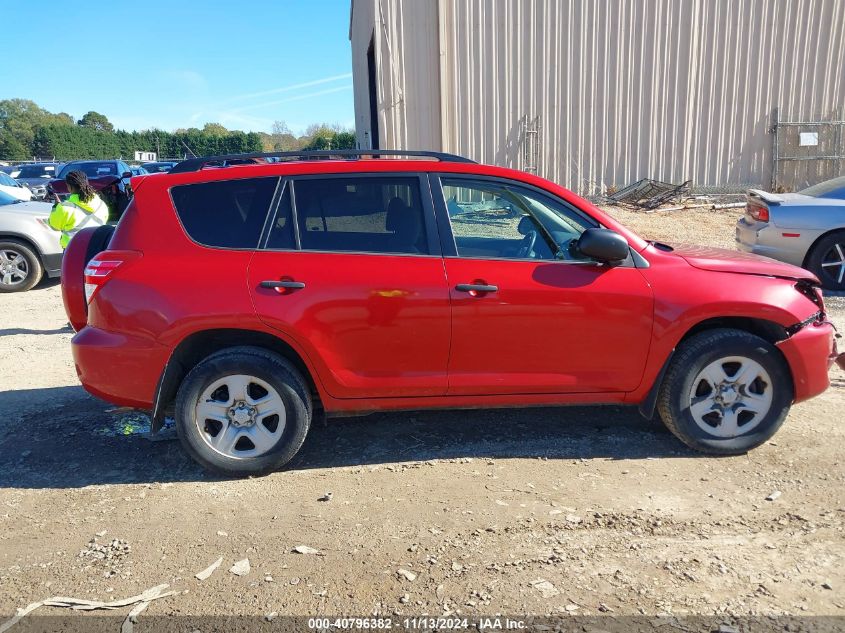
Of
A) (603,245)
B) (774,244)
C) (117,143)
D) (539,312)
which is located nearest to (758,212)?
(774,244)

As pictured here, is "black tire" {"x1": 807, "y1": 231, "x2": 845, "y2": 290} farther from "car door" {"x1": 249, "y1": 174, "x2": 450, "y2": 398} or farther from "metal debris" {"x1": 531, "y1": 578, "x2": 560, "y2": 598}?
"metal debris" {"x1": 531, "y1": 578, "x2": 560, "y2": 598}

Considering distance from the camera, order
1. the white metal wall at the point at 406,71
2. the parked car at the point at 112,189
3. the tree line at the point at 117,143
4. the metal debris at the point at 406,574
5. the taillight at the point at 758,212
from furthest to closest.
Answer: the tree line at the point at 117,143 → the white metal wall at the point at 406,71 → the parked car at the point at 112,189 → the taillight at the point at 758,212 → the metal debris at the point at 406,574

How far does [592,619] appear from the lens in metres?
2.56

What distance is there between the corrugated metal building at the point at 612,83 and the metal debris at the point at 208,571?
40.1 feet

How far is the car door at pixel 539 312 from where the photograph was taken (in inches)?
145

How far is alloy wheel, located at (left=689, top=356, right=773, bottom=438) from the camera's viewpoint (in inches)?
151

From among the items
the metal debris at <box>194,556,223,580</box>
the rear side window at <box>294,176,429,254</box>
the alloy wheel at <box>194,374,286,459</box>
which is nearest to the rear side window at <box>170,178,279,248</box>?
the rear side window at <box>294,176,429,254</box>

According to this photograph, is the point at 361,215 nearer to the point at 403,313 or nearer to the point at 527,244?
the point at 403,313

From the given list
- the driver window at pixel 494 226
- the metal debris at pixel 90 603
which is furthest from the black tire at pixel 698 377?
the metal debris at pixel 90 603

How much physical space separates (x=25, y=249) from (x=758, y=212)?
1002cm

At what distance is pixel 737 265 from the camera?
12.7 feet

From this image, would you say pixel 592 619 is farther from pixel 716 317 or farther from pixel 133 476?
pixel 133 476

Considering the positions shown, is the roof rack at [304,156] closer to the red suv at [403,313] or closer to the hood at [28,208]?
the red suv at [403,313]

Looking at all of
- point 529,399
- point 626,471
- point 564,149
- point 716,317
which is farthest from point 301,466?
point 564,149
